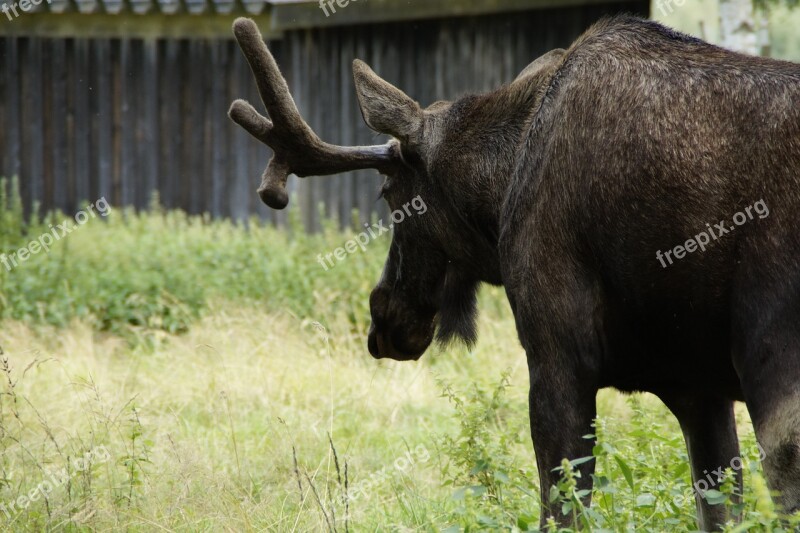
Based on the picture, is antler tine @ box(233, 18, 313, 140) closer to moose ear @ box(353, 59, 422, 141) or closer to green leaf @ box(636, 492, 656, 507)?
moose ear @ box(353, 59, 422, 141)

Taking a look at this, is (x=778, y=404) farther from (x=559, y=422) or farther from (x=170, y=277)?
(x=170, y=277)

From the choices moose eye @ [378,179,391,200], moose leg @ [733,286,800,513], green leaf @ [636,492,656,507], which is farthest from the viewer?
moose eye @ [378,179,391,200]

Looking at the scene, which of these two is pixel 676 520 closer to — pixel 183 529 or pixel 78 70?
pixel 183 529

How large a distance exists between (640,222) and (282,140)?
73.7 inches

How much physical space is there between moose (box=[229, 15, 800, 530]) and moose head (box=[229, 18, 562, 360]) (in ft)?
0.04

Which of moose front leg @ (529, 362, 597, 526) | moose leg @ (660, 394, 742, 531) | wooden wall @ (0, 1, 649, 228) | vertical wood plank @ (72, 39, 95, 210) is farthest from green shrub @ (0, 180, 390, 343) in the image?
moose front leg @ (529, 362, 597, 526)

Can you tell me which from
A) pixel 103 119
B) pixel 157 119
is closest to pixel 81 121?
pixel 103 119

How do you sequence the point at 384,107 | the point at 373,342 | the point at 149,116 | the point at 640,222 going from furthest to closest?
the point at 149,116 < the point at 373,342 < the point at 384,107 < the point at 640,222

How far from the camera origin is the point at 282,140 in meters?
4.63

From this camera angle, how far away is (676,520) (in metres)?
3.85

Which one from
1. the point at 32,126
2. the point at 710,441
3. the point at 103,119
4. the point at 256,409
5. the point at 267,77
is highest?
the point at 103,119

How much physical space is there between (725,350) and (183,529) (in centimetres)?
238

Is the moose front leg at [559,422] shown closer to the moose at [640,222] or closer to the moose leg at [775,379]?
the moose at [640,222]

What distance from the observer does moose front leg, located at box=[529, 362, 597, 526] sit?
3.55 m
